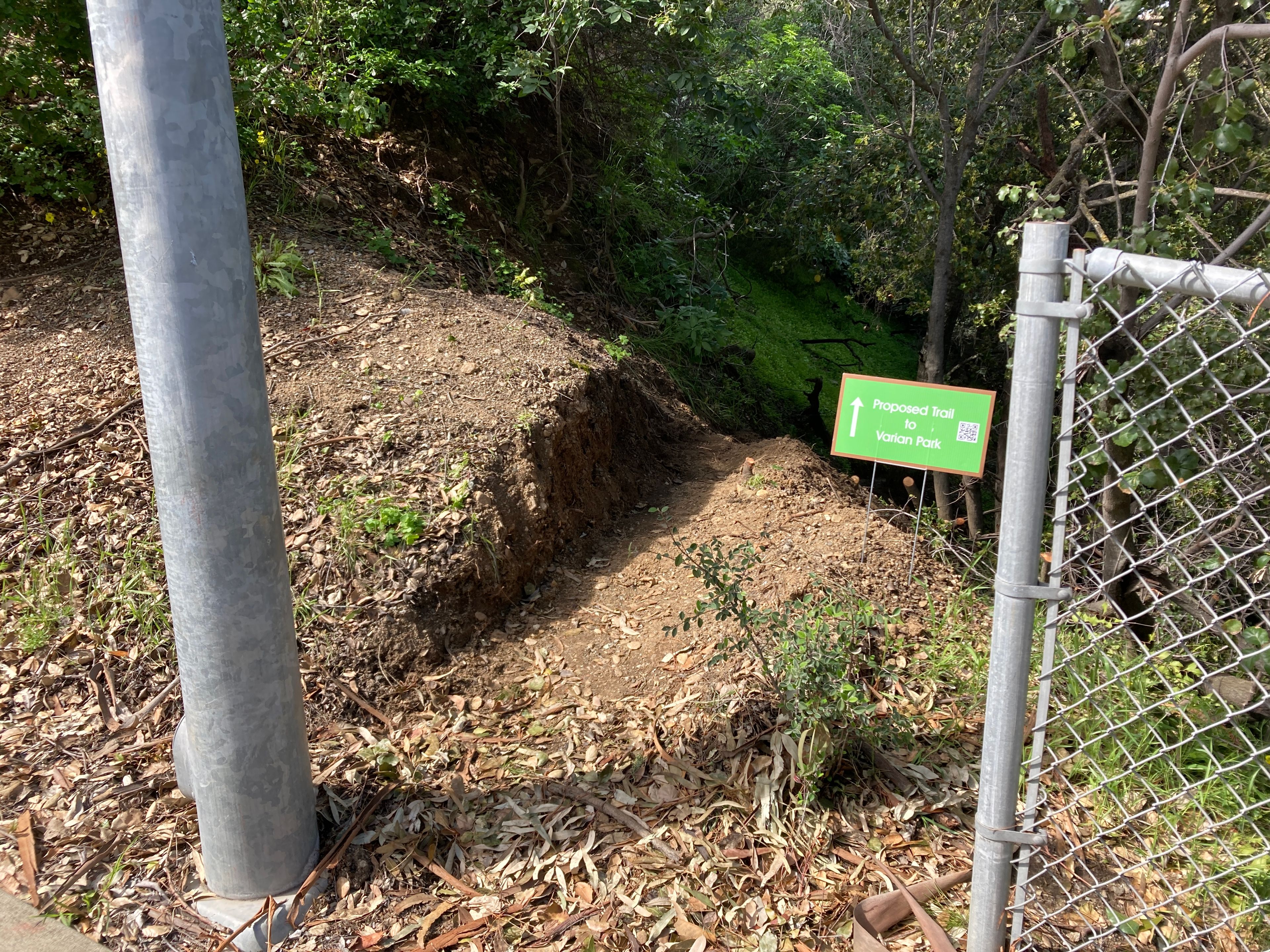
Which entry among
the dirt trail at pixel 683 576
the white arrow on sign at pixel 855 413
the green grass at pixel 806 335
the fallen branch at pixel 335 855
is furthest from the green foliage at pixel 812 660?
the green grass at pixel 806 335

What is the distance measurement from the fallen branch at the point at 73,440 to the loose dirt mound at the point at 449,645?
1 centimetres

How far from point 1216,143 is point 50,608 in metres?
4.58

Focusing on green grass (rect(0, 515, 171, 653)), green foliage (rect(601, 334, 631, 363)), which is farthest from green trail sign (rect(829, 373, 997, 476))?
green grass (rect(0, 515, 171, 653))

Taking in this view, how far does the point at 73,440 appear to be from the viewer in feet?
13.5

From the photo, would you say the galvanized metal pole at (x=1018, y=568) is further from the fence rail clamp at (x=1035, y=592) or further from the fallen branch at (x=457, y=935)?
the fallen branch at (x=457, y=935)

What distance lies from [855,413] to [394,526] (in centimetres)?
208

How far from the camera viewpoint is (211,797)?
247 cm

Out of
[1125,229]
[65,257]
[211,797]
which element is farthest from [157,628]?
[1125,229]

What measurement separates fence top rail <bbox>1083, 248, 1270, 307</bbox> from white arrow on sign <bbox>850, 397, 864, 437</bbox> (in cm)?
202

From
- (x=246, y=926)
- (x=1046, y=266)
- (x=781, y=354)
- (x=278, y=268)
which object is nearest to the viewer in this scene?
(x=1046, y=266)

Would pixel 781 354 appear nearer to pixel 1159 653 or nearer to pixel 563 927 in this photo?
pixel 563 927

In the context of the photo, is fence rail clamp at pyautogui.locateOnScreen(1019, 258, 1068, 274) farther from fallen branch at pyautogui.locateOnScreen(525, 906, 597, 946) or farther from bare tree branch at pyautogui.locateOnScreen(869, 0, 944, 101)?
bare tree branch at pyautogui.locateOnScreen(869, 0, 944, 101)

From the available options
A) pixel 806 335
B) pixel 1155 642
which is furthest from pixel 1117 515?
pixel 806 335

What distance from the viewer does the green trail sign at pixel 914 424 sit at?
11.9 feet
